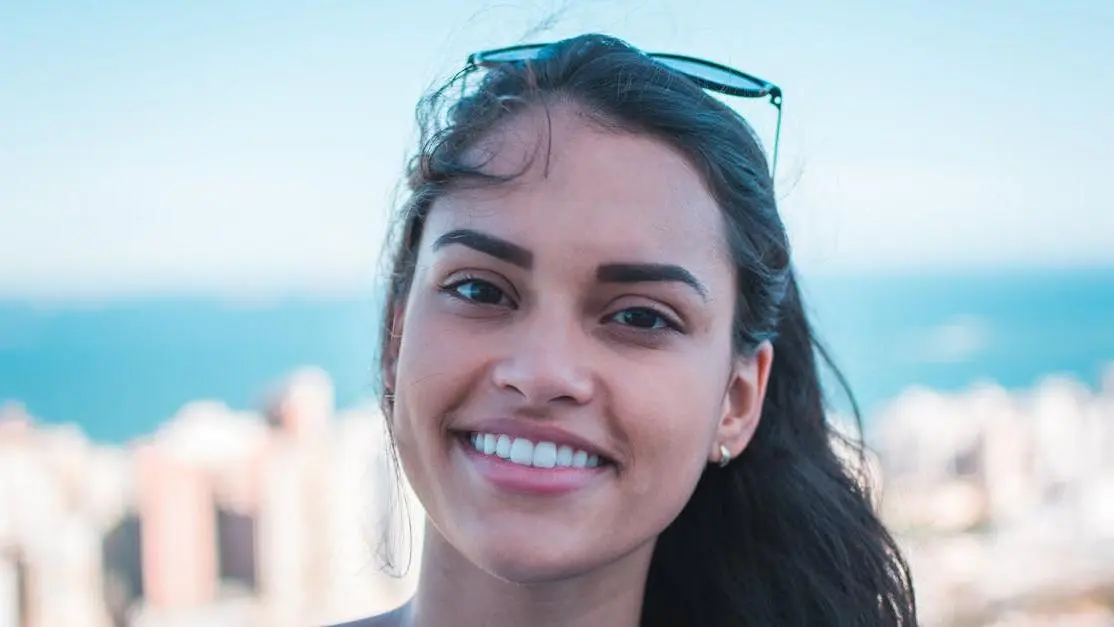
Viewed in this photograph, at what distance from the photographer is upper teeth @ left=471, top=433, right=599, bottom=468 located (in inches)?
59.9

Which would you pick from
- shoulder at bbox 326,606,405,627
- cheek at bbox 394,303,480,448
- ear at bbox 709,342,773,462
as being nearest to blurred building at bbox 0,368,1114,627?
shoulder at bbox 326,606,405,627

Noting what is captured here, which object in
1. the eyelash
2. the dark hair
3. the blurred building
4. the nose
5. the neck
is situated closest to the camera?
the nose

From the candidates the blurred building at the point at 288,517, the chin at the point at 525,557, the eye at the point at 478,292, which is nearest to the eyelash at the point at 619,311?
the eye at the point at 478,292

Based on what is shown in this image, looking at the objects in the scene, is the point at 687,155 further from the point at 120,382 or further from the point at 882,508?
the point at 120,382

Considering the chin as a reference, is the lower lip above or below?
above

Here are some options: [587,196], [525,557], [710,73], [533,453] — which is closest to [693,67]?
[710,73]

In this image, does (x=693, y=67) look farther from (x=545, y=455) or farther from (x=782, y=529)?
(x=782, y=529)

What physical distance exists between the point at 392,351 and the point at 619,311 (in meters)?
0.47

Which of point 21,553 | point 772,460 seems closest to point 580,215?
point 772,460

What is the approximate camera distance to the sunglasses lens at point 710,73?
178 centimetres

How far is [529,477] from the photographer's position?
5.00ft

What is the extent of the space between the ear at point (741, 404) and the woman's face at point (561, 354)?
0.52ft

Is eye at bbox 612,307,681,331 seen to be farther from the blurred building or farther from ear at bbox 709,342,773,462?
the blurred building

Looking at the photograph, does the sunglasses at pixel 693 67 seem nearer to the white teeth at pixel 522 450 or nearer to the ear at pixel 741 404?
the ear at pixel 741 404
